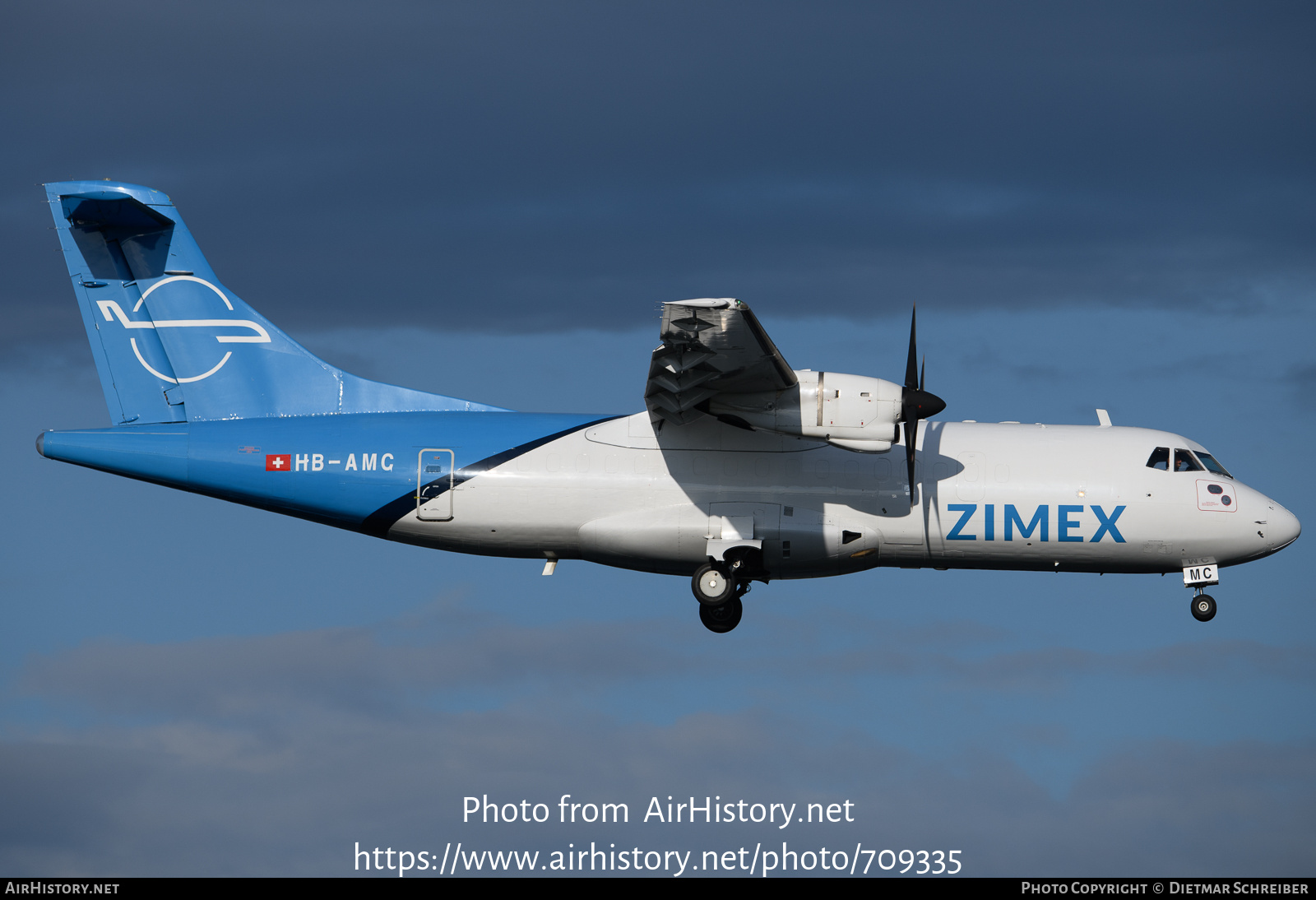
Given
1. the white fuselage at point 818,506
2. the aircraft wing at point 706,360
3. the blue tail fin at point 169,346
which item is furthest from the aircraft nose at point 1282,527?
the blue tail fin at point 169,346

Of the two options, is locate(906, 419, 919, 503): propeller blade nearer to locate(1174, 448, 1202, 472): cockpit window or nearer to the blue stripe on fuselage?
locate(1174, 448, 1202, 472): cockpit window

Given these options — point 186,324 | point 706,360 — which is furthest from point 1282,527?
point 186,324

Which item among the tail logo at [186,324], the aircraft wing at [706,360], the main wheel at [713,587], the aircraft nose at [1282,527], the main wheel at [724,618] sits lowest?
the main wheel at [724,618]

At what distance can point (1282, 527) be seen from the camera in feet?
84.8

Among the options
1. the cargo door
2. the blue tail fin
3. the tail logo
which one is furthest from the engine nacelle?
the tail logo

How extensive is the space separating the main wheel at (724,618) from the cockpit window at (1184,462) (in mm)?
Result: 8917

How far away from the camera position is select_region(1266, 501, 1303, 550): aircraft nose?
84.6ft

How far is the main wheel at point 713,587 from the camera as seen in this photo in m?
24.8

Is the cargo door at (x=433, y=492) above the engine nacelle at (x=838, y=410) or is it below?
below

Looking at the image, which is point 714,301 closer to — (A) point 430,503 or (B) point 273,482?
(A) point 430,503

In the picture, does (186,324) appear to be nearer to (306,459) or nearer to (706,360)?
(306,459)

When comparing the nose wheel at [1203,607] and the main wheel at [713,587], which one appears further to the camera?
the nose wheel at [1203,607]

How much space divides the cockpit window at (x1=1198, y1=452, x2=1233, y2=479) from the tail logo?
18988 mm

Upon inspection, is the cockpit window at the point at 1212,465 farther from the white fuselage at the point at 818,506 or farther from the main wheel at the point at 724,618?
the main wheel at the point at 724,618
